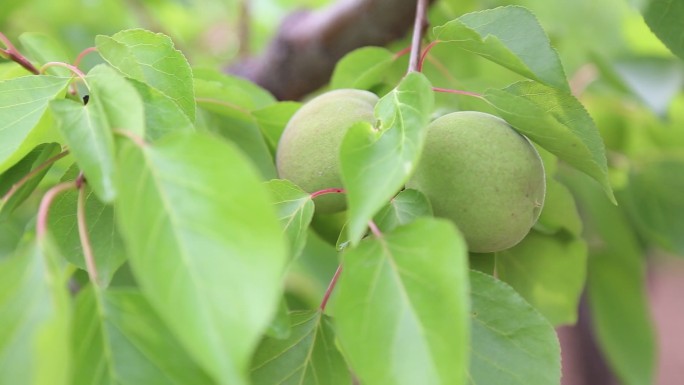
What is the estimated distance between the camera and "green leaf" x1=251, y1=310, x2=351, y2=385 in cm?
57

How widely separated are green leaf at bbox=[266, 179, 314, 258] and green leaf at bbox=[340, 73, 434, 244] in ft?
0.24

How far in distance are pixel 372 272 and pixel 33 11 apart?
135 centimetres

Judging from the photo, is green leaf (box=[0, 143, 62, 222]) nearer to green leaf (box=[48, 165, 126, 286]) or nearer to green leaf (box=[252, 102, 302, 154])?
green leaf (box=[48, 165, 126, 286])

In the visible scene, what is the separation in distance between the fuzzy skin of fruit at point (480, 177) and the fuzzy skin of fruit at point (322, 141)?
7cm

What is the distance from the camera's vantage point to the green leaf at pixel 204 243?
0.38 m

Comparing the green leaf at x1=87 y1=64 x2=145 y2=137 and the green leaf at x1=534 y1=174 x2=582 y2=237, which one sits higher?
the green leaf at x1=87 y1=64 x2=145 y2=137

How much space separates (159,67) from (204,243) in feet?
0.78

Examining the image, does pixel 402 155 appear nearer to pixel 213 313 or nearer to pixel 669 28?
pixel 213 313

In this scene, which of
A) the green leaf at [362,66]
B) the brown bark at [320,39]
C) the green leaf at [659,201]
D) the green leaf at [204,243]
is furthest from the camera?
the brown bark at [320,39]

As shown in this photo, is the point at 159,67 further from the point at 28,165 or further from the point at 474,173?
the point at 474,173

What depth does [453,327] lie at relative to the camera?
430 mm

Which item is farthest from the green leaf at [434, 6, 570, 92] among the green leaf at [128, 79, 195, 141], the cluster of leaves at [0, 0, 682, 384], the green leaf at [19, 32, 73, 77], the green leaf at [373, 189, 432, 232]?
the green leaf at [19, 32, 73, 77]

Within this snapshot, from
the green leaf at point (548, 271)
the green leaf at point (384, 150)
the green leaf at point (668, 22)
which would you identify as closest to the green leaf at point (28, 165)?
the green leaf at point (384, 150)

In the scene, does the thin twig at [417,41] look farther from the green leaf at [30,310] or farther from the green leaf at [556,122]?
the green leaf at [30,310]
